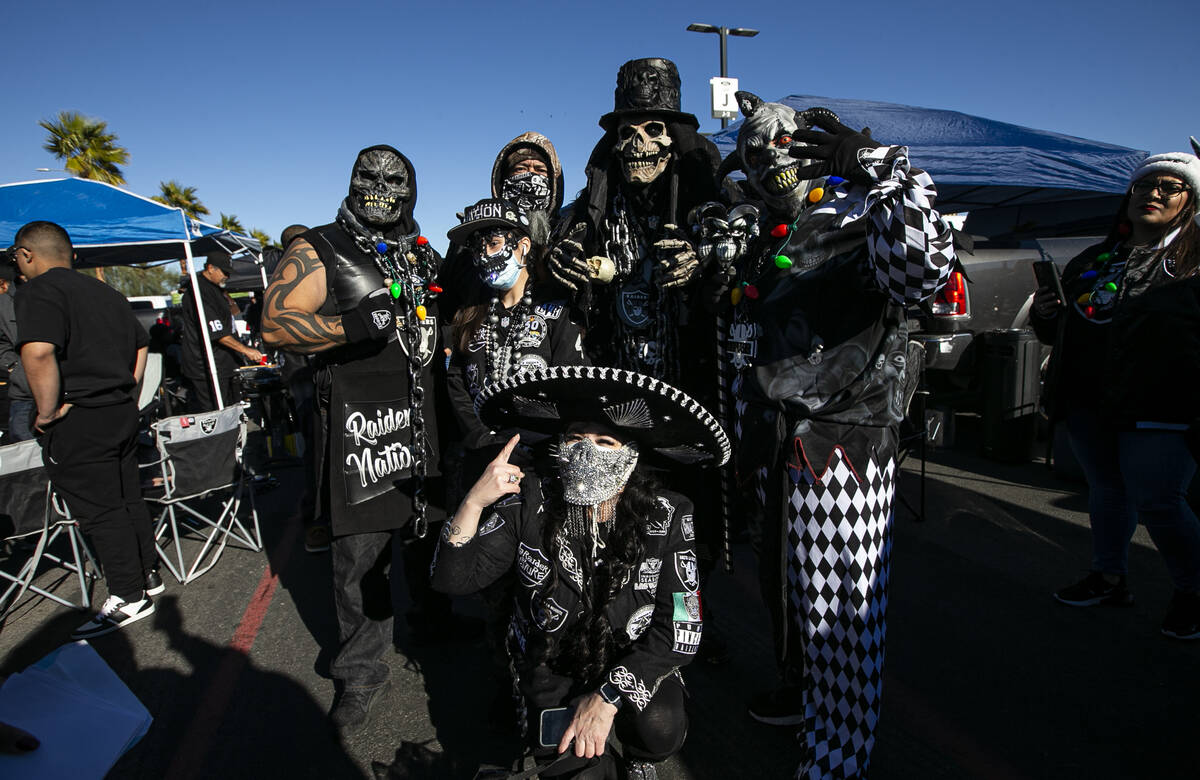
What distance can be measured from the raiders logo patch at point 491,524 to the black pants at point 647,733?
2.11 feet

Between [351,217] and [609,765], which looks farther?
[351,217]

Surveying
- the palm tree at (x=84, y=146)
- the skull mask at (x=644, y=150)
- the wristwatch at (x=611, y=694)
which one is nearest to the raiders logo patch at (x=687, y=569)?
the wristwatch at (x=611, y=694)

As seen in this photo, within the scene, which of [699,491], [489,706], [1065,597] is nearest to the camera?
[699,491]

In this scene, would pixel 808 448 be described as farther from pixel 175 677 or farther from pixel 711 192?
pixel 175 677

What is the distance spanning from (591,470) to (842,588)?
0.83m

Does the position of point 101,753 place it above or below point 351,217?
below

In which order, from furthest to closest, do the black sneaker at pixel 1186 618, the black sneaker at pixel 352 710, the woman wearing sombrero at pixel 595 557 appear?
the black sneaker at pixel 1186 618 → the black sneaker at pixel 352 710 → the woman wearing sombrero at pixel 595 557

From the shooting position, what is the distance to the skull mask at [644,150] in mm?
2740

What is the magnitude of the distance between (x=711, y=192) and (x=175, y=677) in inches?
132

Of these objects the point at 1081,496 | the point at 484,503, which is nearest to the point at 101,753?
the point at 484,503

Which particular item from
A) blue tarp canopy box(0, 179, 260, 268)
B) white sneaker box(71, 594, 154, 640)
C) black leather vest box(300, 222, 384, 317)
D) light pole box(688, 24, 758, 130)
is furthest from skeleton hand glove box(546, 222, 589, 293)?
light pole box(688, 24, 758, 130)

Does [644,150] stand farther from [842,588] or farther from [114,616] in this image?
[114,616]

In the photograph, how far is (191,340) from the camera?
6.95m

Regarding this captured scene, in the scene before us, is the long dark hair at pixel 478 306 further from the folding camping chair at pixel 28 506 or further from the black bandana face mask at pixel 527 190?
the folding camping chair at pixel 28 506
